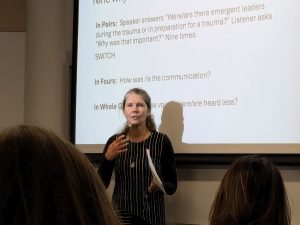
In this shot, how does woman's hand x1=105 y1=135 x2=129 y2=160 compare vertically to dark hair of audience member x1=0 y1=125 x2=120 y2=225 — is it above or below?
below

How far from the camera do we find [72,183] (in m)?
0.71

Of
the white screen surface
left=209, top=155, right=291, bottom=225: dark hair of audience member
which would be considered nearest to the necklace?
the white screen surface

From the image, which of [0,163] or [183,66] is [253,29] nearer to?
[183,66]

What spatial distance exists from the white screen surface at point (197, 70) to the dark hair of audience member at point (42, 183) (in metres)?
2.60

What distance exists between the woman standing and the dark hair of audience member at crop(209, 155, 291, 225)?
59.2 inches

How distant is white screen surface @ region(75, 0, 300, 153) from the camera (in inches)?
127

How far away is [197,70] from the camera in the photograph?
3.58 m

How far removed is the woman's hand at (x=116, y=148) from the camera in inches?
123

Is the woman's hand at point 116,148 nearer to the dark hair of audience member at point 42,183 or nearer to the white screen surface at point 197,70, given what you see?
the white screen surface at point 197,70

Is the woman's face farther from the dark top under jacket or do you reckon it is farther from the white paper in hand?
the white paper in hand

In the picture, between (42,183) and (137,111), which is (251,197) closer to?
(42,183)

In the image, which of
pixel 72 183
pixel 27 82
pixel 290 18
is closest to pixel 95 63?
pixel 27 82

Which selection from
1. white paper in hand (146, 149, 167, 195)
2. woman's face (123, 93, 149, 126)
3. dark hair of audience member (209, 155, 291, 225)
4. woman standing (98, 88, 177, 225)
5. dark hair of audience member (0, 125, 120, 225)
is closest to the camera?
dark hair of audience member (0, 125, 120, 225)

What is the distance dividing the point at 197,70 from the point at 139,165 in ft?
2.72
